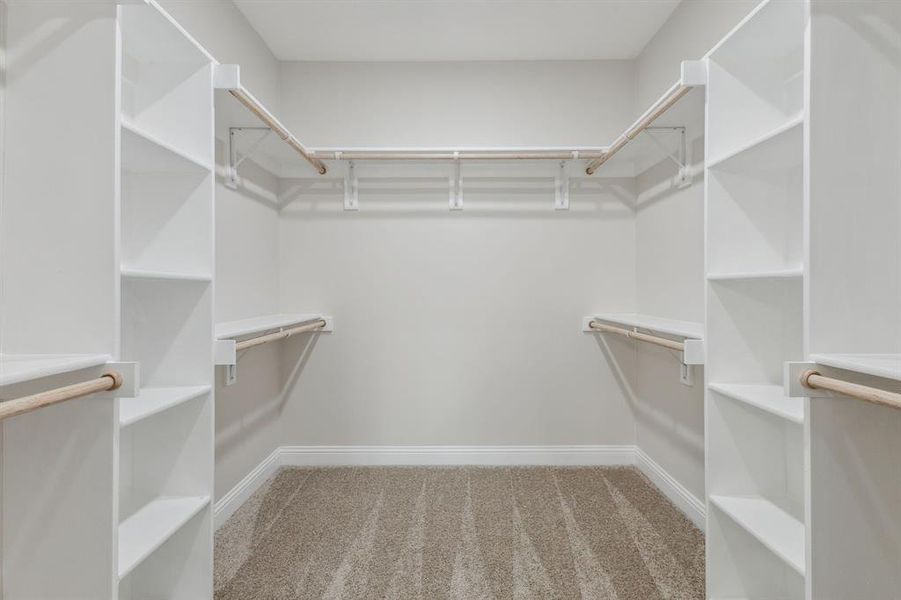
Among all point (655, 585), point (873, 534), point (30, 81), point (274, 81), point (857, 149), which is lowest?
point (655, 585)

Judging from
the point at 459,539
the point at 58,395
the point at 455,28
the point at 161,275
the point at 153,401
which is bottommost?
the point at 459,539

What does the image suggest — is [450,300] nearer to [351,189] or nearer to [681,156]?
[351,189]

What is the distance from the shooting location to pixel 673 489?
212 centimetres

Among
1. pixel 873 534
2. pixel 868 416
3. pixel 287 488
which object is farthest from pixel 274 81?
pixel 873 534

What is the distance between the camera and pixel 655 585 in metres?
1.52

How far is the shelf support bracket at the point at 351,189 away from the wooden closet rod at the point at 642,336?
1.56 meters

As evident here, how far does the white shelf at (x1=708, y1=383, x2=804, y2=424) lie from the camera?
1.12 metres

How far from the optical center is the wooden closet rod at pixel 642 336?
163 centimetres

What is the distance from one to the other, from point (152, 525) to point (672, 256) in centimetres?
234

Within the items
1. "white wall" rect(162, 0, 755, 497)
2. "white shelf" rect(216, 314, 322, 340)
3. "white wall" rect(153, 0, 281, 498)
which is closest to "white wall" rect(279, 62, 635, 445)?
"white wall" rect(162, 0, 755, 497)

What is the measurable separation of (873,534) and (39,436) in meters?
1.95

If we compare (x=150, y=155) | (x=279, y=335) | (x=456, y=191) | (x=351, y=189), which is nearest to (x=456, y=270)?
(x=456, y=191)

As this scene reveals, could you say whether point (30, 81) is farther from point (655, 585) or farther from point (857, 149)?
point (655, 585)

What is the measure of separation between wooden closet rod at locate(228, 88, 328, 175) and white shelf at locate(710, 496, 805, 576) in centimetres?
209
